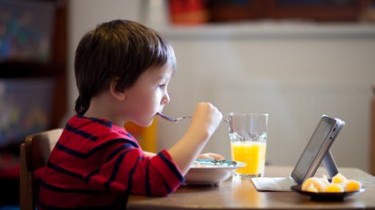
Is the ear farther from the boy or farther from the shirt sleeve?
the shirt sleeve

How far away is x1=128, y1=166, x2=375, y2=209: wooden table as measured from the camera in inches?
38.0

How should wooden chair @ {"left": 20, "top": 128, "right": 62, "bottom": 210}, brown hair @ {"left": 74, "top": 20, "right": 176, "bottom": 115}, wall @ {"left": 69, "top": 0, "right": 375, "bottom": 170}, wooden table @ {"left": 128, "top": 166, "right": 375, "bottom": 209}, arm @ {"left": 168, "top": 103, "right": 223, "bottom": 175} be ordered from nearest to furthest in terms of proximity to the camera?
wooden table @ {"left": 128, "top": 166, "right": 375, "bottom": 209}, arm @ {"left": 168, "top": 103, "right": 223, "bottom": 175}, brown hair @ {"left": 74, "top": 20, "right": 176, "bottom": 115}, wooden chair @ {"left": 20, "top": 128, "right": 62, "bottom": 210}, wall @ {"left": 69, "top": 0, "right": 375, "bottom": 170}

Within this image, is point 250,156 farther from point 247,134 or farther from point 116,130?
point 116,130

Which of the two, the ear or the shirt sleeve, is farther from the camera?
the ear

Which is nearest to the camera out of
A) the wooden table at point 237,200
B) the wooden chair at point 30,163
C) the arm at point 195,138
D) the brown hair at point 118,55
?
the wooden table at point 237,200

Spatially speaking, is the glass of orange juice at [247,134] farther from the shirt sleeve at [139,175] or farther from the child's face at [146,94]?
the shirt sleeve at [139,175]

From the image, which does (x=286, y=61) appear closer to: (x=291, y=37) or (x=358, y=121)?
(x=291, y=37)

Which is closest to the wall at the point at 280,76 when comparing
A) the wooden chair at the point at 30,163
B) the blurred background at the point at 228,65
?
the blurred background at the point at 228,65

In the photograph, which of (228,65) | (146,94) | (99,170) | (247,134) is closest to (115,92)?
(146,94)

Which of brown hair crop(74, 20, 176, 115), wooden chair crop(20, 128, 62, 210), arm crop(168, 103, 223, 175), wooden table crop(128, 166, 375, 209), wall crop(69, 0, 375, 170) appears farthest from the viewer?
wall crop(69, 0, 375, 170)

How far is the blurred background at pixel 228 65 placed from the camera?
315 cm

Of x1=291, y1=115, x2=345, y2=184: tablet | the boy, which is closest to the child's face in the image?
the boy

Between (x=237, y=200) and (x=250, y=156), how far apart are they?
0.37m

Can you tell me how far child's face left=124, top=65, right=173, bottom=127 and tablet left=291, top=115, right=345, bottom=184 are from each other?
326 mm
